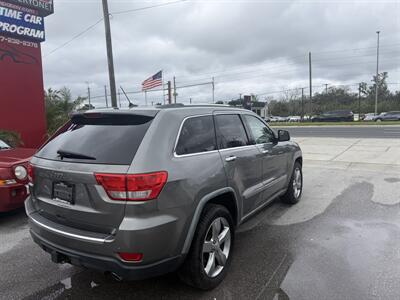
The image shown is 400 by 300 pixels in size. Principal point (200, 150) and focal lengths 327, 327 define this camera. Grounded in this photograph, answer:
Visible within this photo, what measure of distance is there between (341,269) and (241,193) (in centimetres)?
128

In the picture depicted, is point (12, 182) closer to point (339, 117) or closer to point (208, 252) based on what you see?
point (208, 252)

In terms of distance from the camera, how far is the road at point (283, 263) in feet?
9.95

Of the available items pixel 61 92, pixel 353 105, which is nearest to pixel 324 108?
pixel 353 105

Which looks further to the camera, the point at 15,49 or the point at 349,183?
the point at 15,49

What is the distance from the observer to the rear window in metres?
2.65

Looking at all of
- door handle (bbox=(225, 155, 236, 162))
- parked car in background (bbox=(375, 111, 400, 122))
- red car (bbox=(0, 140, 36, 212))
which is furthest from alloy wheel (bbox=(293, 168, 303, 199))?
parked car in background (bbox=(375, 111, 400, 122))

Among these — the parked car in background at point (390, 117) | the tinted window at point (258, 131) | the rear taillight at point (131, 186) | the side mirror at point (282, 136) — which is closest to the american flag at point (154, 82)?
the side mirror at point (282, 136)

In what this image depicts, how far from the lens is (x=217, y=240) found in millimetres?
3203

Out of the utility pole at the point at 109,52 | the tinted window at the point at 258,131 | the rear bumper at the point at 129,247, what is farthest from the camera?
the utility pole at the point at 109,52

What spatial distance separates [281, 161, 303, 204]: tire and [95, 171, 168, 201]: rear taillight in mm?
3404

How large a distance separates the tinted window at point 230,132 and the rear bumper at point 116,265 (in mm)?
1301

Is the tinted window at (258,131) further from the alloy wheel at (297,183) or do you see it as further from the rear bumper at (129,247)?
the rear bumper at (129,247)

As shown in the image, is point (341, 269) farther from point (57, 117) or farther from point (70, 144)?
point (57, 117)

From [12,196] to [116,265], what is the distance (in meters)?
2.91
